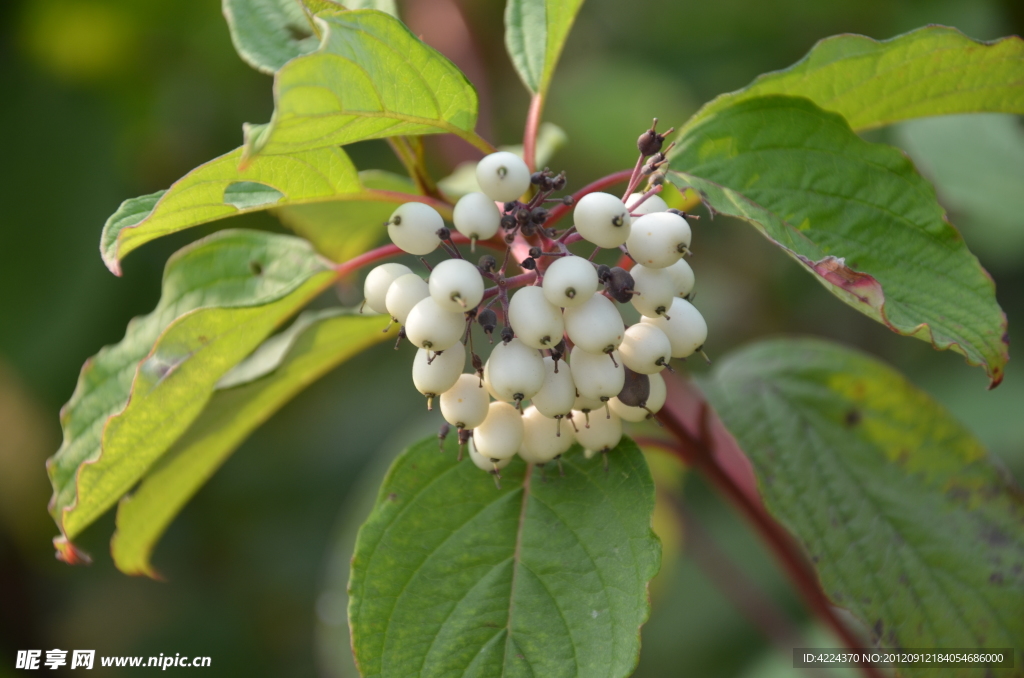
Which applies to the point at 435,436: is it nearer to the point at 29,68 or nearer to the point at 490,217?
the point at 490,217

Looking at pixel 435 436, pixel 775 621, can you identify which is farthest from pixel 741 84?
pixel 435 436

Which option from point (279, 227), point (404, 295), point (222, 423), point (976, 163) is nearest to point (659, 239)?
point (404, 295)

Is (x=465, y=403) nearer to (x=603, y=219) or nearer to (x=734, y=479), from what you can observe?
(x=603, y=219)

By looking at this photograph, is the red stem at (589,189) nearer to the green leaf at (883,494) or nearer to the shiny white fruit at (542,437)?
the shiny white fruit at (542,437)

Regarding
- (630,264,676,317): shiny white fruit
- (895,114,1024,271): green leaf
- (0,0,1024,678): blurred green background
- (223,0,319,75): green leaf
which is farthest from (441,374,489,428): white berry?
(895,114,1024,271): green leaf

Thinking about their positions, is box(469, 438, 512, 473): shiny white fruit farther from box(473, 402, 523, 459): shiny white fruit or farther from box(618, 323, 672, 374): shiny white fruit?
box(618, 323, 672, 374): shiny white fruit

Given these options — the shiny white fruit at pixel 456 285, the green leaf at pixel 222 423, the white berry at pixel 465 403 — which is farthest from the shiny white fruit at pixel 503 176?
the green leaf at pixel 222 423
